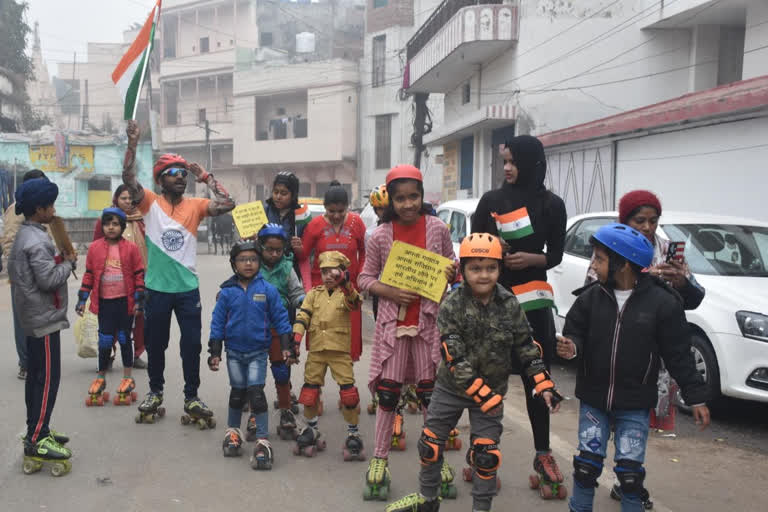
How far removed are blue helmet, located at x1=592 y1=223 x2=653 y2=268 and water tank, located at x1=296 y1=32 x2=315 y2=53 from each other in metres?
48.2

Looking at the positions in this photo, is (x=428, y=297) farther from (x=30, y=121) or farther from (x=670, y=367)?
(x=30, y=121)

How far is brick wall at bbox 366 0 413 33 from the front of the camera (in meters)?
40.1

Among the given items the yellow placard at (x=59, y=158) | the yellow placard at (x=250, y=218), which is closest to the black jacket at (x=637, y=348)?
the yellow placard at (x=250, y=218)

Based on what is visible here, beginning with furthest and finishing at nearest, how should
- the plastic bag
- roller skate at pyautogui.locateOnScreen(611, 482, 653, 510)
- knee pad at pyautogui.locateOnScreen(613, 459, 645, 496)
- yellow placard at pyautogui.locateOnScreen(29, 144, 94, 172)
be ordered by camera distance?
yellow placard at pyautogui.locateOnScreen(29, 144, 94, 172) → the plastic bag → roller skate at pyautogui.locateOnScreen(611, 482, 653, 510) → knee pad at pyautogui.locateOnScreen(613, 459, 645, 496)

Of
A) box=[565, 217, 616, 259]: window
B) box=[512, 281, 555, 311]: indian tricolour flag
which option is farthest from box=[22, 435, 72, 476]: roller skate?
box=[565, 217, 616, 259]: window

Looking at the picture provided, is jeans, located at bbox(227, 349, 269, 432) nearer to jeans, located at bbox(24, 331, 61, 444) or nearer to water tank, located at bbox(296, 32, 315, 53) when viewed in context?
jeans, located at bbox(24, 331, 61, 444)

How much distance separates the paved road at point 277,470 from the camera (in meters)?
4.06

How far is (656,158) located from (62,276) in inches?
465

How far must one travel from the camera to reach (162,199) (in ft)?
18.1

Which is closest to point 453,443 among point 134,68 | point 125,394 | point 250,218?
point 250,218

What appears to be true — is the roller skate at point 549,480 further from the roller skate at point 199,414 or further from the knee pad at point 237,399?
the roller skate at point 199,414

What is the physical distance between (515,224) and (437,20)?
19.4 metres

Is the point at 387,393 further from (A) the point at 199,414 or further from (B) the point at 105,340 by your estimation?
(B) the point at 105,340

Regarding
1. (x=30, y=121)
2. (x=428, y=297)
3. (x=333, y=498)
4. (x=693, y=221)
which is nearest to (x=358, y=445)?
(x=333, y=498)
